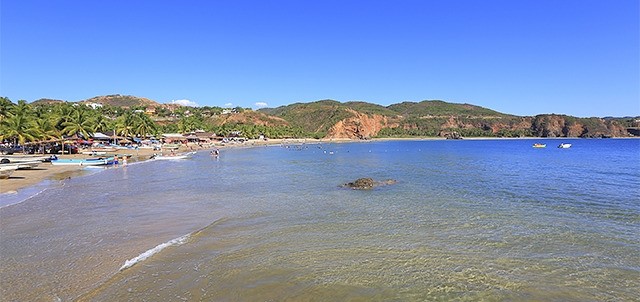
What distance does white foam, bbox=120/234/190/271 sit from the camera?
999 centimetres

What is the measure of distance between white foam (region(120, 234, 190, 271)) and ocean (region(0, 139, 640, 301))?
0.26ft

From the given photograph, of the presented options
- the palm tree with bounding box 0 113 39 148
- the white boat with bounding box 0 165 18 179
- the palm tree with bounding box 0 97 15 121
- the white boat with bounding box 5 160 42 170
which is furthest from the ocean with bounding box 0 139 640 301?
the palm tree with bounding box 0 97 15 121

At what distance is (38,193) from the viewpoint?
72.8 ft

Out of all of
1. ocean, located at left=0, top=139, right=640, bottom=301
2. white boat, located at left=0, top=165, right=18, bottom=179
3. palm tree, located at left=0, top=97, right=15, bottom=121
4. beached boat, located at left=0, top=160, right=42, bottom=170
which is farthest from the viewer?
palm tree, located at left=0, top=97, right=15, bottom=121

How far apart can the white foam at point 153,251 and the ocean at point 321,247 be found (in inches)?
3.2

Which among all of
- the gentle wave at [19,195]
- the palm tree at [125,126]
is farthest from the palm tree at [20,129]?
the palm tree at [125,126]

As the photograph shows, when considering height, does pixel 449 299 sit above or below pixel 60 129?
below

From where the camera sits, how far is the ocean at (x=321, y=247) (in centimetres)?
850

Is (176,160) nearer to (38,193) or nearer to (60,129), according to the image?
(60,129)

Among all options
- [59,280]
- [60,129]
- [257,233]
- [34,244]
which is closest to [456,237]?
[257,233]

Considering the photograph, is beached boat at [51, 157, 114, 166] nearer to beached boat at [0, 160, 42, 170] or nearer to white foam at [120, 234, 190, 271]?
beached boat at [0, 160, 42, 170]

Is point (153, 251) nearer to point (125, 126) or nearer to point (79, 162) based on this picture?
point (79, 162)

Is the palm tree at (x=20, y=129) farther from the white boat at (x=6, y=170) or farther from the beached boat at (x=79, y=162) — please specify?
the white boat at (x=6, y=170)

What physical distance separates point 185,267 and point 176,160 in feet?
156
